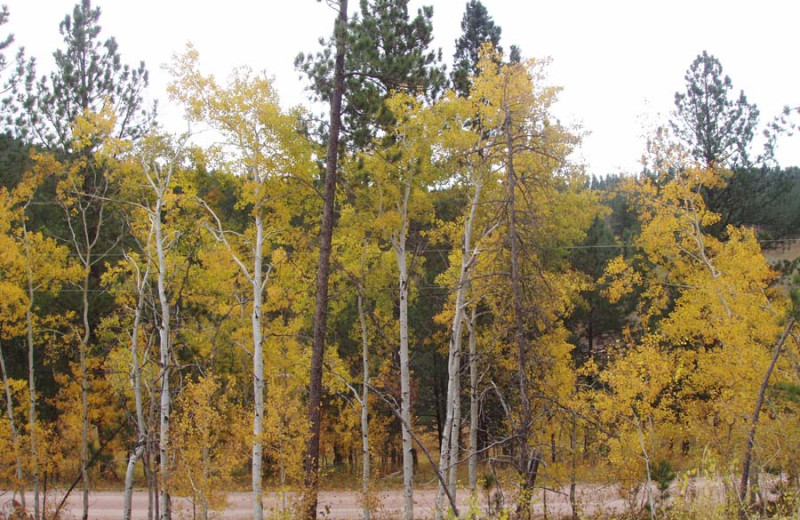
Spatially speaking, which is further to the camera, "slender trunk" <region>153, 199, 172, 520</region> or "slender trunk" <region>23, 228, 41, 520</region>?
"slender trunk" <region>23, 228, 41, 520</region>

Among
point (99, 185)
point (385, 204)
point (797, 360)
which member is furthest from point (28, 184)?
point (797, 360)

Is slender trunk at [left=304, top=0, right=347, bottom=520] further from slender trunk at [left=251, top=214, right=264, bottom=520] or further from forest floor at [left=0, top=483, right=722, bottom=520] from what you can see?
forest floor at [left=0, top=483, right=722, bottom=520]

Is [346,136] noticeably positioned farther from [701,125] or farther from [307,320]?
[701,125]

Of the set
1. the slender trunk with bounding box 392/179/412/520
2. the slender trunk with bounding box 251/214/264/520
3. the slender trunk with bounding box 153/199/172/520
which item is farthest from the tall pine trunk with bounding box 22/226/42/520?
the slender trunk with bounding box 392/179/412/520

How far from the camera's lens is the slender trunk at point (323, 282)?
12.4m

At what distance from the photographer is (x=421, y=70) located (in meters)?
13.3

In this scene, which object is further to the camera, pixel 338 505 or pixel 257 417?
pixel 338 505

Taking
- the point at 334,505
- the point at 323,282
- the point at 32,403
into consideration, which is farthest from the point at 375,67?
the point at 334,505

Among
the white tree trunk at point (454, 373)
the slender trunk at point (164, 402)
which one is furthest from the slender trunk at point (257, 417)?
the white tree trunk at point (454, 373)

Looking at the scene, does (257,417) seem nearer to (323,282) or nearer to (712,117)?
(323,282)

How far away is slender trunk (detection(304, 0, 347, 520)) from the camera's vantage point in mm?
12422

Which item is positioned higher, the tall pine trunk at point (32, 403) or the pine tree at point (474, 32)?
the pine tree at point (474, 32)

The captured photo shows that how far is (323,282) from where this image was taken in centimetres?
1303

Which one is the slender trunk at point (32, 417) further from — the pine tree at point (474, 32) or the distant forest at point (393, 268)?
the pine tree at point (474, 32)
